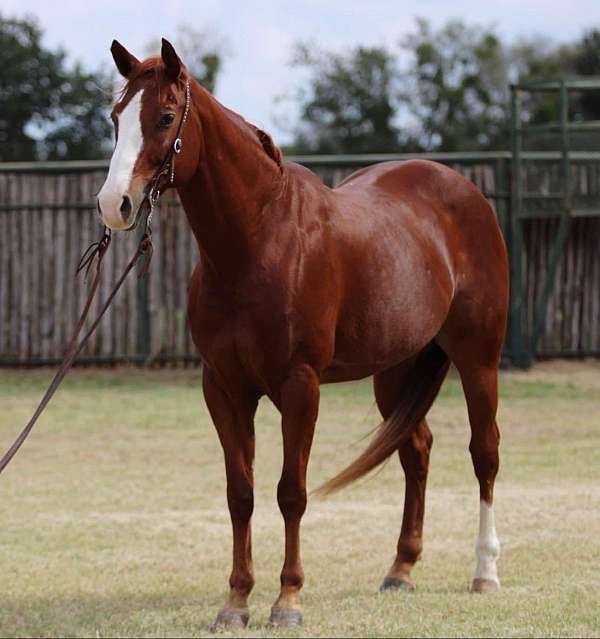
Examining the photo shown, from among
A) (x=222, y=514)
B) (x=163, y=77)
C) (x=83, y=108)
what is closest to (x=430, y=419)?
(x=222, y=514)

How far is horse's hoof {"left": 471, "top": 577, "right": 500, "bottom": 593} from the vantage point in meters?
5.42

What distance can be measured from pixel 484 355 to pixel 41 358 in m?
10.0

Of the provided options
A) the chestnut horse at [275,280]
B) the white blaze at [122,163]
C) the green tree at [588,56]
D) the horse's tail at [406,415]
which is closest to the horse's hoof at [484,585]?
the chestnut horse at [275,280]

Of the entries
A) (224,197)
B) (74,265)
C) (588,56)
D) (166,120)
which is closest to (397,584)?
(224,197)

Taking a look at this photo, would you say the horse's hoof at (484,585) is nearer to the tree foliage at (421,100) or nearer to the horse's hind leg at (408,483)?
the horse's hind leg at (408,483)

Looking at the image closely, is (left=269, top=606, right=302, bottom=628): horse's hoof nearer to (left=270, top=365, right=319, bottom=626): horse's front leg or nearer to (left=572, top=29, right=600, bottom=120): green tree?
(left=270, top=365, right=319, bottom=626): horse's front leg

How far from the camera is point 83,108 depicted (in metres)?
29.0

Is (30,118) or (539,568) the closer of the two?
(539,568)

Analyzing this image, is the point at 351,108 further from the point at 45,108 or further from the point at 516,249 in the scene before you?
the point at 516,249

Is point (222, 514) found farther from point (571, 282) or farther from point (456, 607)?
point (571, 282)

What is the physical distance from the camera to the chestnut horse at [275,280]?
4340mm

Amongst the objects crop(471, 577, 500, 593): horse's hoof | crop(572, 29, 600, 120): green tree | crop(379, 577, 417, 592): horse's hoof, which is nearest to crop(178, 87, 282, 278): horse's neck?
crop(379, 577, 417, 592): horse's hoof

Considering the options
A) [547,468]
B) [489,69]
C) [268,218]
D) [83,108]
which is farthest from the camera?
[489,69]

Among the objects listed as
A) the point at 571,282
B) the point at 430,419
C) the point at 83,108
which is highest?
the point at 83,108
